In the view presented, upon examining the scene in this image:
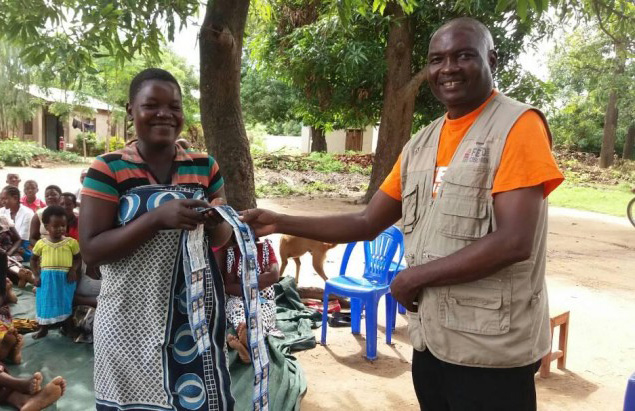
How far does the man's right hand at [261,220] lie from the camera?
75.5 inches

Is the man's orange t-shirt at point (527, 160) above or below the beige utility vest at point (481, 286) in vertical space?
above

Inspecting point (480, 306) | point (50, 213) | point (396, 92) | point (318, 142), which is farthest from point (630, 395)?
point (318, 142)

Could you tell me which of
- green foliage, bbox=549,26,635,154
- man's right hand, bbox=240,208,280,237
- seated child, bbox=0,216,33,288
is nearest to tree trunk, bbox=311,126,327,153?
green foliage, bbox=549,26,635,154

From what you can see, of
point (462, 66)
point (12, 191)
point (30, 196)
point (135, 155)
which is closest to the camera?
point (462, 66)

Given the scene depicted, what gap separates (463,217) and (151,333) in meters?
1.05

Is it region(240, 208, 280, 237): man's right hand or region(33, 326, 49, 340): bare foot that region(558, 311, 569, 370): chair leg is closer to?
region(240, 208, 280, 237): man's right hand

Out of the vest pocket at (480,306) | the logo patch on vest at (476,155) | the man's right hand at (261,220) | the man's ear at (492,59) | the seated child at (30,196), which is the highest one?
the man's ear at (492,59)

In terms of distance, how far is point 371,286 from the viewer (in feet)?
14.5

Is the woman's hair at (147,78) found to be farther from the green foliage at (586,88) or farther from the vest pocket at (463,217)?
the green foliage at (586,88)

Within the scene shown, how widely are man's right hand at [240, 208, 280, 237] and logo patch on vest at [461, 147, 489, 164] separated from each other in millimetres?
773

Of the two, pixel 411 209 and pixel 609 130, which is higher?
pixel 609 130

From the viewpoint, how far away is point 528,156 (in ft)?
4.48

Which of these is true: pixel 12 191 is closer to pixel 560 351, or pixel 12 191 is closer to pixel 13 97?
pixel 560 351

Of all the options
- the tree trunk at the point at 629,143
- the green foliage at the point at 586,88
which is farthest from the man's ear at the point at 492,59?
the tree trunk at the point at 629,143
